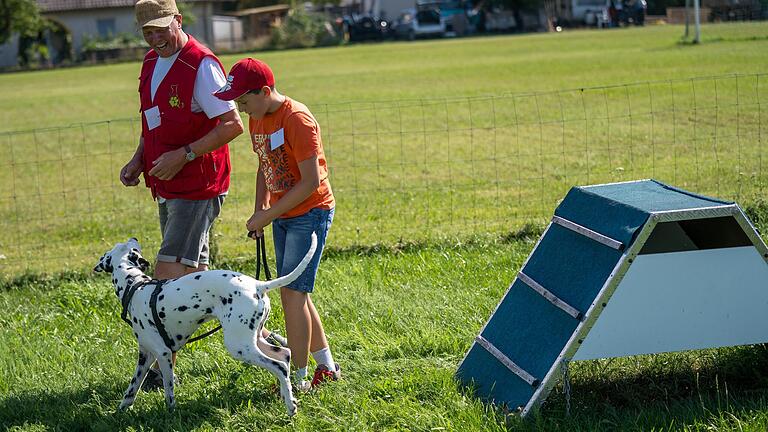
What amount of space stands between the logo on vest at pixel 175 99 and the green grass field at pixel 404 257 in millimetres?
1521

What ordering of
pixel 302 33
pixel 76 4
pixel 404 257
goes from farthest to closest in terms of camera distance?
pixel 76 4, pixel 302 33, pixel 404 257

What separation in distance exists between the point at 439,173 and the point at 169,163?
725cm

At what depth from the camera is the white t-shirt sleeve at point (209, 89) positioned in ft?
16.8

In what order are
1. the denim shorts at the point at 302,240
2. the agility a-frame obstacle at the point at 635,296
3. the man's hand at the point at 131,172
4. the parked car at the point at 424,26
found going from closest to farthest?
the agility a-frame obstacle at the point at 635,296, the denim shorts at the point at 302,240, the man's hand at the point at 131,172, the parked car at the point at 424,26

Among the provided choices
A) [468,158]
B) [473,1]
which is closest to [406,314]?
[468,158]

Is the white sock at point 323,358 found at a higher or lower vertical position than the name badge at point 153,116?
lower

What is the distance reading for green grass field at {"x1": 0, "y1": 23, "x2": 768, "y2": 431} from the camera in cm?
471

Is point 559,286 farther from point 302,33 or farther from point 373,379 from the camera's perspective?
point 302,33

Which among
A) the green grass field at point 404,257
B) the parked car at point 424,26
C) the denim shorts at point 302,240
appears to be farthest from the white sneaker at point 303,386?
the parked car at point 424,26

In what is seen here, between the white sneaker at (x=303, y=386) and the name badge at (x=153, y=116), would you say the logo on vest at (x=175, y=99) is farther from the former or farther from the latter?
the white sneaker at (x=303, y=386)

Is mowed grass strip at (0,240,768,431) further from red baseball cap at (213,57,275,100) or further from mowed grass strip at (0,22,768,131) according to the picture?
mowed grass strip at (0,22,768,131)

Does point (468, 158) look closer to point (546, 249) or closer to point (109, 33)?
point (546, 249)

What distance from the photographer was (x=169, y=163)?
5.12 metres

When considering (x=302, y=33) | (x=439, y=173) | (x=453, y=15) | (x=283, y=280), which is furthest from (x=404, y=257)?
(x=453, y=15)
